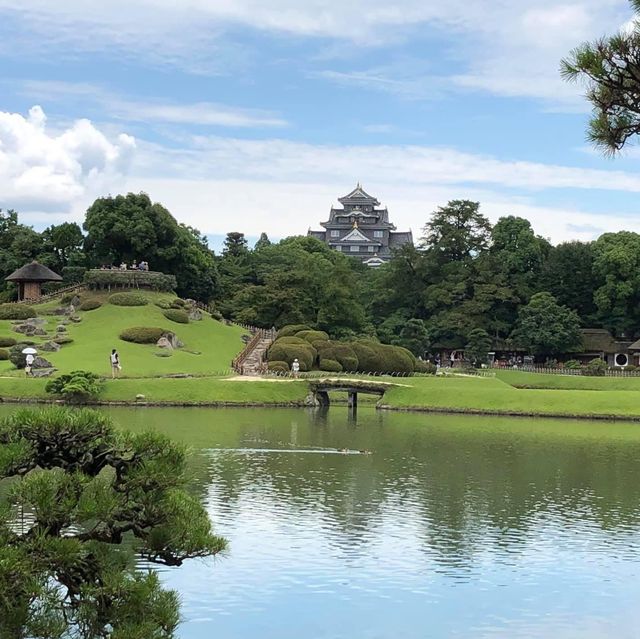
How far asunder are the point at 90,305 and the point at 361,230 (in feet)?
Answer: 237

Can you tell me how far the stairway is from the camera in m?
59.5

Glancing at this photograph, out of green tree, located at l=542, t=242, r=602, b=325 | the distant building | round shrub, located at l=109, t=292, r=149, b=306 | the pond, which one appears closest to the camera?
the pond

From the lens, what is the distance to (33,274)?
72250 millimetres

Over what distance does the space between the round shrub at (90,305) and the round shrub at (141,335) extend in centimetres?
714

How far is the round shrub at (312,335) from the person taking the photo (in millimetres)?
63062

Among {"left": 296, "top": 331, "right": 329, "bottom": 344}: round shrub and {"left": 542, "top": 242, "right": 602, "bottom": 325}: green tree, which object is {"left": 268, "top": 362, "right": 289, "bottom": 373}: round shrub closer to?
{"left": 296, "top": 331, "right": 329, "bottom": 344}: round shrub

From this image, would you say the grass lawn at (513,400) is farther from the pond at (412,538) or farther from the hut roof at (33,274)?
the hut roof at (33,274)

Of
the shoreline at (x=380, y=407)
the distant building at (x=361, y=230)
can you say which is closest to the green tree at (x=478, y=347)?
the shoreline at (x=380, y=407)

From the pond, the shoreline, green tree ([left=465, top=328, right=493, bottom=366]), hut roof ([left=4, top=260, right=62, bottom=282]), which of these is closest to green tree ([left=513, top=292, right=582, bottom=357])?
Result: green tree ([left=465, top=328, right=493, bottom=366])

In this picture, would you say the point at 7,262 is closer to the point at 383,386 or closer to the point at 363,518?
the point at 383,386

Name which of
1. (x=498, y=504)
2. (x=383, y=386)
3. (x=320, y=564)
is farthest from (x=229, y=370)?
(x=320, y=564)

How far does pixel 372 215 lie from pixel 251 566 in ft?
395

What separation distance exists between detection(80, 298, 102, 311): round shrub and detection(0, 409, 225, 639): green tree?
5994 cm

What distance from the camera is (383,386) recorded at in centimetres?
5503
